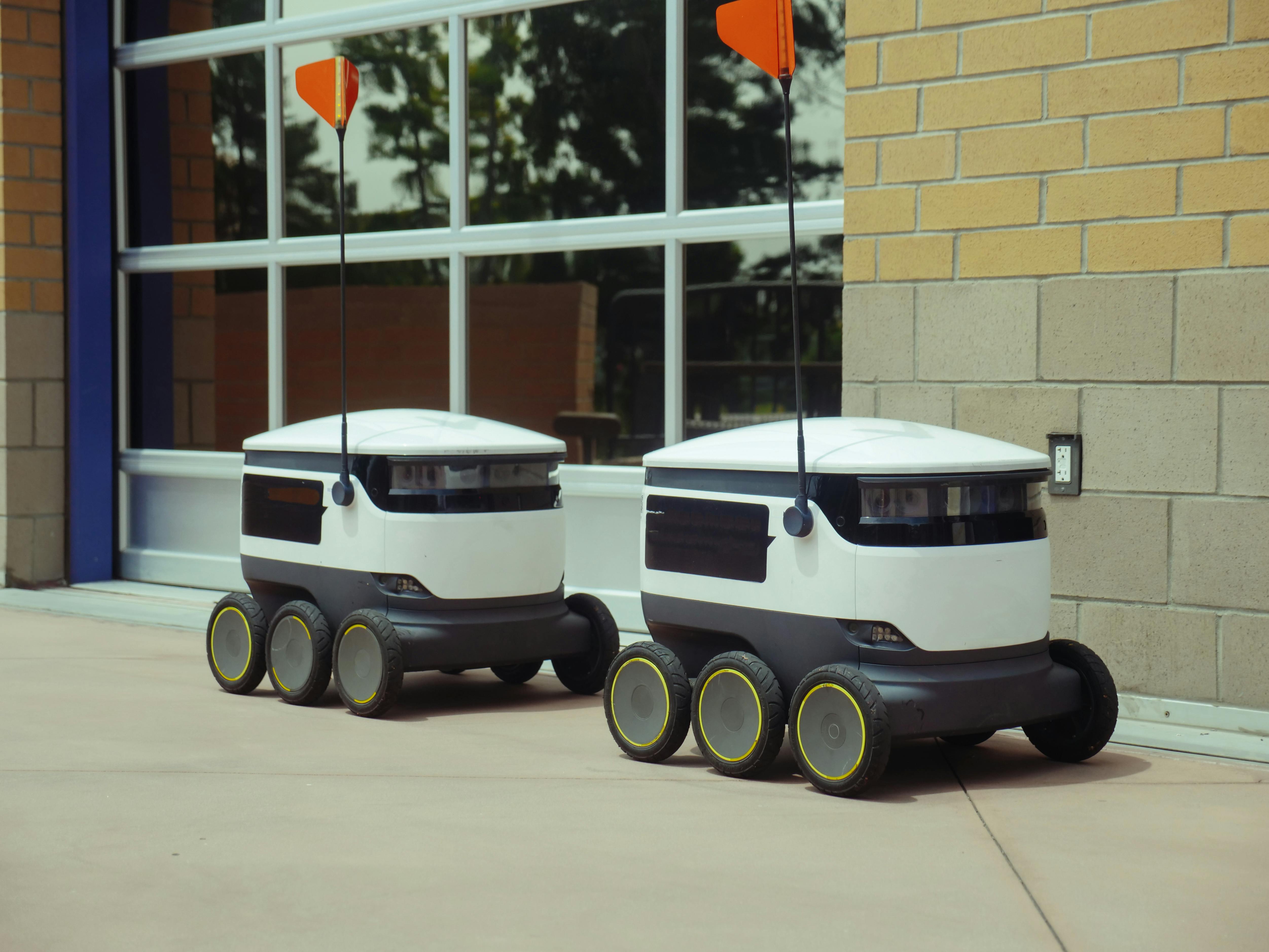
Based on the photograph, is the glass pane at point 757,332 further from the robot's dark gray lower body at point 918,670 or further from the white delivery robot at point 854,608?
the robot's dark gray lower body at point 918,670

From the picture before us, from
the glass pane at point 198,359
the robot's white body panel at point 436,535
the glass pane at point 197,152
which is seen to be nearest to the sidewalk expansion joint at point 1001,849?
the robot's white body panel at point 436,535

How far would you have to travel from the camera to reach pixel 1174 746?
5266mm

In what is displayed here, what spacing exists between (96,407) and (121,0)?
276 centimetres

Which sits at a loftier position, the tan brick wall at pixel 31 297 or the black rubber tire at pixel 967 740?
the tan brick wall at pixel 31 297

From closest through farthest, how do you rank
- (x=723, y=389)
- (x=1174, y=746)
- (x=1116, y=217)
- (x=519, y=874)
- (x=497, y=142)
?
(x=519, y=874) → (x=1174, y=746) → (x=1116, y=217) → (x=723, y=389) → (x=497, y=142)

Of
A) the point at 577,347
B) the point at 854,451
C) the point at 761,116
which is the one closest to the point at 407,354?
the point at 577,347

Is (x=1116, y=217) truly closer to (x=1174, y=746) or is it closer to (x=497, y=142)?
(x=1174, y=746)

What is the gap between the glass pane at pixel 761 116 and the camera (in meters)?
7.21

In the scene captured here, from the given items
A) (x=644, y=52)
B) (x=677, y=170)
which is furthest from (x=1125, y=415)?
(x=644, y=52)

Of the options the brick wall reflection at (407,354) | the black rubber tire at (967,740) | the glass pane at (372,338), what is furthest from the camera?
the glass pane at (372,338)

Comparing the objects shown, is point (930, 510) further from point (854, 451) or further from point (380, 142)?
point (380, 142)

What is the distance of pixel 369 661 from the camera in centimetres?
571

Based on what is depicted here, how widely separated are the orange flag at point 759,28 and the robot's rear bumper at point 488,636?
7.59 feet

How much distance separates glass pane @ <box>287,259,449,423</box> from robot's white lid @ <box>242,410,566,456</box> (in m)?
2.17
